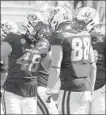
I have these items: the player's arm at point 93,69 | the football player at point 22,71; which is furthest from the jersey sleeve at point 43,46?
the player's arm at point 93,69

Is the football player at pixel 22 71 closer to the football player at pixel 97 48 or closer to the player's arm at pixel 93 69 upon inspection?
the player's arm at pixel 93 69

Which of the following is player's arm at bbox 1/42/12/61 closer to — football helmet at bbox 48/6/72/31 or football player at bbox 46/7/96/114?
football player at bbox 46/7/96/114

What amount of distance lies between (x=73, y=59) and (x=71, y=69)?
122mm

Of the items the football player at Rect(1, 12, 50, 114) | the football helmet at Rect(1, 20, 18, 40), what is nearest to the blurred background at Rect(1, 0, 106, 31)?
the football helmet at Rect(1, 20, 18, 40)

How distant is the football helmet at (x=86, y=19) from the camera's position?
20.9 feet

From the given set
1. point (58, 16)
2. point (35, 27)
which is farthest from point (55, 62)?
point (58, 16)

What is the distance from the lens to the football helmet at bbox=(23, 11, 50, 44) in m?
6.08

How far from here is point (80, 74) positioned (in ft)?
19.4

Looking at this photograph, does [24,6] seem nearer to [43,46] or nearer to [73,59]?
[43,46]

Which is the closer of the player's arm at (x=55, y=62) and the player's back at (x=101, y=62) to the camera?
the player's arm at (x=55, y=62)

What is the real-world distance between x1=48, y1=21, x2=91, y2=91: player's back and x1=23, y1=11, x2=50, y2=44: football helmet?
0.94ft

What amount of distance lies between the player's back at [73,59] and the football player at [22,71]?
0.94 ft

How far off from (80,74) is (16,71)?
30.4 inches

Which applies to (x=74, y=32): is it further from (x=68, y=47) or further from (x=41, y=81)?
(x=41, y=81)
